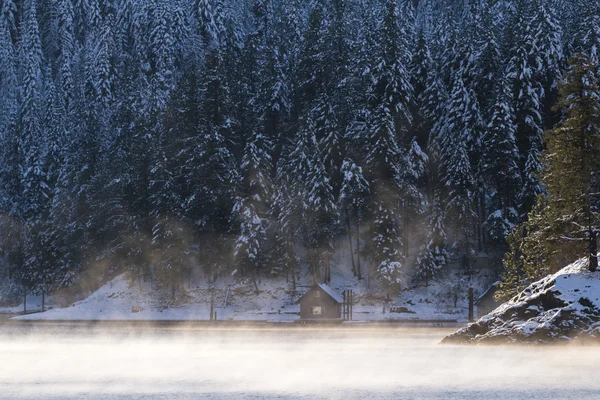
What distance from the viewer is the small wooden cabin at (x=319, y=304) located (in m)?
52.0

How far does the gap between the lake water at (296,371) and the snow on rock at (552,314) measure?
1.09m

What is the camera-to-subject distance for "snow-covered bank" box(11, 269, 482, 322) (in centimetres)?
5369

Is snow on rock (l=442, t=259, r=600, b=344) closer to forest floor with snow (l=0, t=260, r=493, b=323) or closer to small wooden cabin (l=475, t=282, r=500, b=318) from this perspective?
forest floor with snow (l=0, t=260, r=493, b=323)

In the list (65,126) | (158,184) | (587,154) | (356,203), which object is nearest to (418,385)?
(587,154)

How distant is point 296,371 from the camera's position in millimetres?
Result: 20266

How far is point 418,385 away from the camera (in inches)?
677

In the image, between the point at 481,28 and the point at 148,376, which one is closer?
the point at 148,376

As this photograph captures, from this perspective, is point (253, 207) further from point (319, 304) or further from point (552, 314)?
point (552, 314)

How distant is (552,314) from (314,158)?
37383mm

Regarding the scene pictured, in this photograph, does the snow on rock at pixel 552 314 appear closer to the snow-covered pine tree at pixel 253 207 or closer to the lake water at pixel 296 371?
the lake water at pixel 296 371

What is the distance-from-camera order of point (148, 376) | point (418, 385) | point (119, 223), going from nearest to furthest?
point (418, 385)
point (148, 376)
point (119, 223)

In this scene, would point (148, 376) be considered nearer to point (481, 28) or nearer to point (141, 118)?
point (141, 118)

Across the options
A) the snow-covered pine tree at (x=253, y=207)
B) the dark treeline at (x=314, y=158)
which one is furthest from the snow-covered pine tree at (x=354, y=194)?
the snow-covered pine tree at (x=253, y=207)

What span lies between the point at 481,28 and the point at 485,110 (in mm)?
12155
